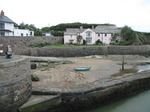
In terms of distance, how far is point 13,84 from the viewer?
23.1ft

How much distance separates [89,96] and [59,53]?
907 inches

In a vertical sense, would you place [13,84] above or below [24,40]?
below

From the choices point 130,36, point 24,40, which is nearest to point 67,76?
point 24,40

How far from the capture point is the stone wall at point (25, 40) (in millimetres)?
29938

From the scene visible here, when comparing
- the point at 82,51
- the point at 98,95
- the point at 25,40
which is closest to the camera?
the point at 98,95

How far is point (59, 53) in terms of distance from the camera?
31.8 m

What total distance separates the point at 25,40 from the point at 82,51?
12724mm

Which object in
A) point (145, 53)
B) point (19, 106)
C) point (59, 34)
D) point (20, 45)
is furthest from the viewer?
point (59, 34)

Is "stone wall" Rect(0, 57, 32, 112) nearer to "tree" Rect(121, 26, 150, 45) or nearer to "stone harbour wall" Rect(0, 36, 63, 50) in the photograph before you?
"stone harbour wall" Rect(0, 36, 63, 50)

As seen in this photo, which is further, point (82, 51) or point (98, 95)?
point (82, 51)

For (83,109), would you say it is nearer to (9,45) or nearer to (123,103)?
(123,103)

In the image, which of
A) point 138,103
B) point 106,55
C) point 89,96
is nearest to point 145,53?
point 106,55

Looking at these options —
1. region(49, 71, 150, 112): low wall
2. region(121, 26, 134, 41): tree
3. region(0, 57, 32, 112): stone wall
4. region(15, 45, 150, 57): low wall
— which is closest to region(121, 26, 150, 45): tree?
region(121, 26, 134, 41): tree

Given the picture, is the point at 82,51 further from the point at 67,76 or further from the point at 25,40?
the point at 67,76
